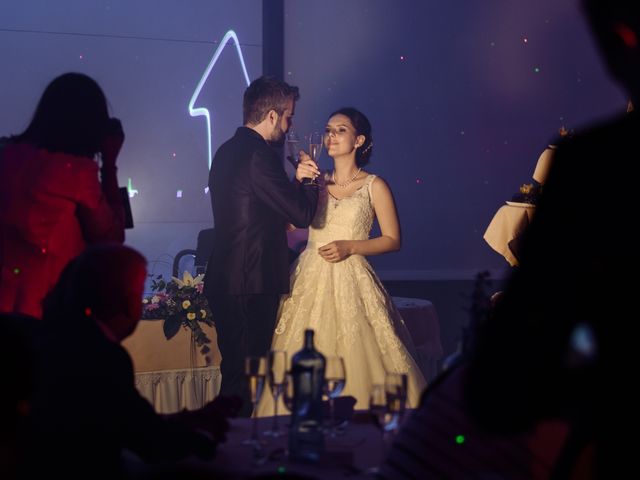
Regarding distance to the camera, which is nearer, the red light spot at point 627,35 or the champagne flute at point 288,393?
the red light spot at point 627,35

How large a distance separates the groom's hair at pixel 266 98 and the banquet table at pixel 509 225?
97 cm

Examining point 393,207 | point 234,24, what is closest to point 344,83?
point 234,24

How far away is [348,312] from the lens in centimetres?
388

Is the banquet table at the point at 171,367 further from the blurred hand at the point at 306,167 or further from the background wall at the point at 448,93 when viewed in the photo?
the background wall at the point at 448,93

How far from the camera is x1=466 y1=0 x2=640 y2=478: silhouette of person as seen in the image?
860mm

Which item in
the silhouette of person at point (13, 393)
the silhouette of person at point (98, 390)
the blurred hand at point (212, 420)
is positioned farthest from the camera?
the blurred hand at point (212, 420)

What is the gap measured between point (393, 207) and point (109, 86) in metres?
2.75

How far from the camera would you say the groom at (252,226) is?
358cm

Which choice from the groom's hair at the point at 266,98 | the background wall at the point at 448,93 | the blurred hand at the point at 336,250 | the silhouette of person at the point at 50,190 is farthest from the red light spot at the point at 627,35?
the background wall at the point at 448,93

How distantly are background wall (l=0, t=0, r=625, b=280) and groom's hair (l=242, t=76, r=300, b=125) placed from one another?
8.11 feet

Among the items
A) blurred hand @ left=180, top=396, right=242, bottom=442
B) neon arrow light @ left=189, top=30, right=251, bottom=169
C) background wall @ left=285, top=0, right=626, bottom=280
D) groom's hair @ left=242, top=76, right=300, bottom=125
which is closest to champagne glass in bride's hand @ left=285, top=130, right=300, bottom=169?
groom's hair @ left=242, top=76, right=300, bottom=125

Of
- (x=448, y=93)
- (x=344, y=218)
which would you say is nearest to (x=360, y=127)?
(x=344, y=218)

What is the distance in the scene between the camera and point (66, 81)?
8.41ft

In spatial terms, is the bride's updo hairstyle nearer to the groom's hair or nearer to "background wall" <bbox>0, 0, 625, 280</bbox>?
the groom's hair
